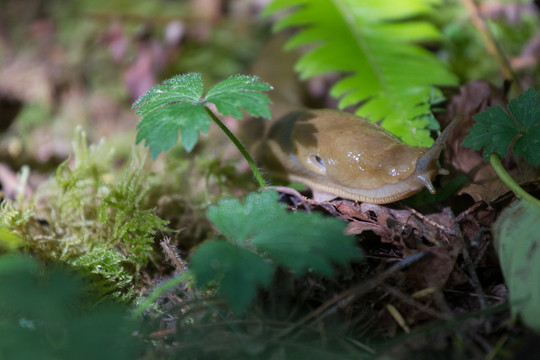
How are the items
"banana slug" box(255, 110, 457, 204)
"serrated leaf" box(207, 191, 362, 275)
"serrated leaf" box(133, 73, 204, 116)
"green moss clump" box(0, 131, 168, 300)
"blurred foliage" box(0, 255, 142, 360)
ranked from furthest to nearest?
"banana slug" box(255, 110, 457, 204) → "green moss clump" box(0, 131, 168, 300) → "serrated leaf" box(133, 73, 204, 116) → "serrated leaf" box(207, 191, 362, 275) → "blurred foliage" box(0, 255, 142, 360)

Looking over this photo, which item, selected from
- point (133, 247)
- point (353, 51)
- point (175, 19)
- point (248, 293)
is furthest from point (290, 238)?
point (175, 19)

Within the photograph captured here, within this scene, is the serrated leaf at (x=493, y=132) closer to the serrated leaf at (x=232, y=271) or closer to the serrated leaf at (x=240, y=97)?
the serrated leaf at (x=240, y=97)

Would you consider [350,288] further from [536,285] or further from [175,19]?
[175,19]

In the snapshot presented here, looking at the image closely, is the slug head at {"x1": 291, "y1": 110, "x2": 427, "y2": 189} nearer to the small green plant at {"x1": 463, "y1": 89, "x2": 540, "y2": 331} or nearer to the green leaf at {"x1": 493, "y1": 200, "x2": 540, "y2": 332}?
the small green plant at {"x1": 463, "y1": 89, "x2": 540, "y2": 331}

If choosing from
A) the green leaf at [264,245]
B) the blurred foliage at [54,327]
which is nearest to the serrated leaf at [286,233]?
the green leaf at [264,245]

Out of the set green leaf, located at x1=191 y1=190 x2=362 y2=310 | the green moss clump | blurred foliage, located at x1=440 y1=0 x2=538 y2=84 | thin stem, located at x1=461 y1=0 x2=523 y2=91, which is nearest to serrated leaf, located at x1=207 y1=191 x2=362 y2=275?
green leaf, located at x1=191 y1=190 x2=362 y2=310

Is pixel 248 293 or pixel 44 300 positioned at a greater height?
pixel 44 300

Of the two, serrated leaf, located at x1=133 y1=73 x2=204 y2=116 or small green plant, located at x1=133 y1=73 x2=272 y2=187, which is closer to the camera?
small green plant, located at x1=133 y1=73 x2=272 y2=187

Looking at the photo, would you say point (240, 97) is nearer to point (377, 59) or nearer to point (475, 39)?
point (377, 59)
